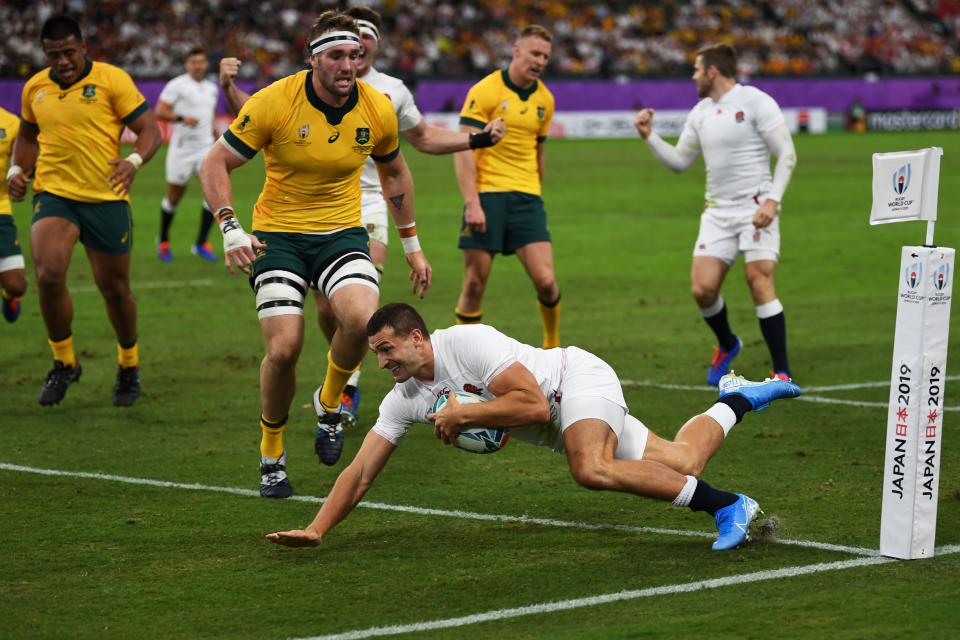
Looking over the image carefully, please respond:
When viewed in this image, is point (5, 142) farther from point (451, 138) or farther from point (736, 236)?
point (736, 236)

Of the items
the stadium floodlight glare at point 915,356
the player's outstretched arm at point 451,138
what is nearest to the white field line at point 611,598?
the stadium floodlight glare at point 915,356

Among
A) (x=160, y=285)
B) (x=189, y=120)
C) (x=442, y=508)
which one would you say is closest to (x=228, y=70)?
(x=442, y=508)

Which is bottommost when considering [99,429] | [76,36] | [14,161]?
[99,429]

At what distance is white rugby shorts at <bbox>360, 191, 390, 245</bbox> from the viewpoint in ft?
Result: 35.0

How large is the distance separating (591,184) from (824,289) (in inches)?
546

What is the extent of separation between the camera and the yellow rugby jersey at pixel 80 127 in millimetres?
10406

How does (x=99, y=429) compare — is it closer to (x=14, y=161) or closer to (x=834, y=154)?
(x=14, y=161)

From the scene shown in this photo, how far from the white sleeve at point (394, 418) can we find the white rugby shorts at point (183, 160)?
1461cm

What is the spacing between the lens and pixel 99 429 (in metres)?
9.91

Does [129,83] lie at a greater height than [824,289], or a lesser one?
greater

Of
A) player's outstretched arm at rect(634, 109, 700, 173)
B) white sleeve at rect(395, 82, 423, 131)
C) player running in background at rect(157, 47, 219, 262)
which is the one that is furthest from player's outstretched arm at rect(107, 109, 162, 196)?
player running in background at rect(157, 47, 219, 262)

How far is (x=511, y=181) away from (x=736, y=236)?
1.92m

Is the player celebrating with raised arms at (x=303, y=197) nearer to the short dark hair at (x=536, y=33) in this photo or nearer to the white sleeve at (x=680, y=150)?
the short dark hair at (x=536, y=33)

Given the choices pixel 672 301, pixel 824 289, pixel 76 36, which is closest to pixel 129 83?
pixel 76 36
